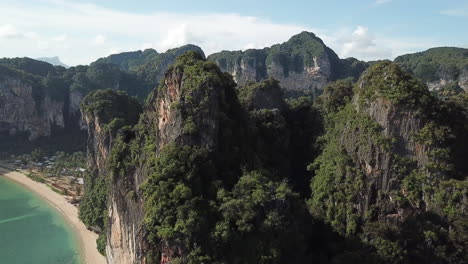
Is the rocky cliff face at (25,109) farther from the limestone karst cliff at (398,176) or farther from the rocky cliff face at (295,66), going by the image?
the limestone karst cliff at (398,176)

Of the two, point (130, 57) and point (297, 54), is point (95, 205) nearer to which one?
point (297, 54)

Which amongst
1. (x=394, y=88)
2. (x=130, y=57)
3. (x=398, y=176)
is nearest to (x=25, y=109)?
(x=394, y=88)

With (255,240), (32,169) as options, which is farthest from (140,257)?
(32,169)

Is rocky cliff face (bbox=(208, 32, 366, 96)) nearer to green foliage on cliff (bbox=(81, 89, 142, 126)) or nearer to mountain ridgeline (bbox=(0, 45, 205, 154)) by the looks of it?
mountain ridgeline (bbox=(0, 45, 205, 154))

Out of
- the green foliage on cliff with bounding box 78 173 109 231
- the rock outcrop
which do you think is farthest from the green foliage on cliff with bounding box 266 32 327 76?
the green foliage on cliff with bounding box 78 173 109 231

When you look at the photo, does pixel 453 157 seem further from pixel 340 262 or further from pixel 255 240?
pixel 255 240
